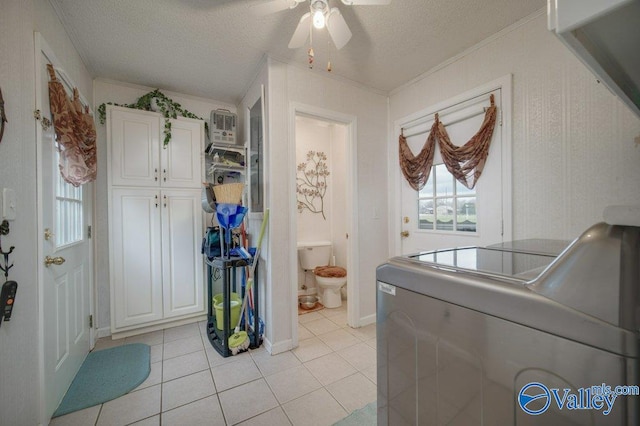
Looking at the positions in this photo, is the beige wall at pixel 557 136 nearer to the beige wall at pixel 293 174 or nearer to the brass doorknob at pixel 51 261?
the beige wall at pixel 293 174

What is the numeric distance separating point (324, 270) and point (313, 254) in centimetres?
28

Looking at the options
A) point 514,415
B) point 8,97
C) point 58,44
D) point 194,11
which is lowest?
point 514,415

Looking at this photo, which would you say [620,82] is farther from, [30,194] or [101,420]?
[101,420]

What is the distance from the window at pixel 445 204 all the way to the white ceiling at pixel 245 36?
3.31 ft

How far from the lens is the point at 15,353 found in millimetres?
1149

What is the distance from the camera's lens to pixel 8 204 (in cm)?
111

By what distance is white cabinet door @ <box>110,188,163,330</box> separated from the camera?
2.31 meters

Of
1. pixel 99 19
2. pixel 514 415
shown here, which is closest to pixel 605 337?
pixel 514 415

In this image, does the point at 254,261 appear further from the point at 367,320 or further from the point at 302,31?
the point at 302,31

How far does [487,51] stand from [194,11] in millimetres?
2121

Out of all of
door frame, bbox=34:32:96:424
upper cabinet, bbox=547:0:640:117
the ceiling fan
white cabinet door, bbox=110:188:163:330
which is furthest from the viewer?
white cabinet door, bbox=110:188:163:330

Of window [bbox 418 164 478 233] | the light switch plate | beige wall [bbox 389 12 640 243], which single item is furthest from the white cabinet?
beige wall [bbox 389 12 640 243]

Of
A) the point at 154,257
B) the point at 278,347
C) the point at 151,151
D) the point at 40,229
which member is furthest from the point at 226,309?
the point at 151,151

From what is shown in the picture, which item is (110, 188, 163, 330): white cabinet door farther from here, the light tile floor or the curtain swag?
the curtain swag
